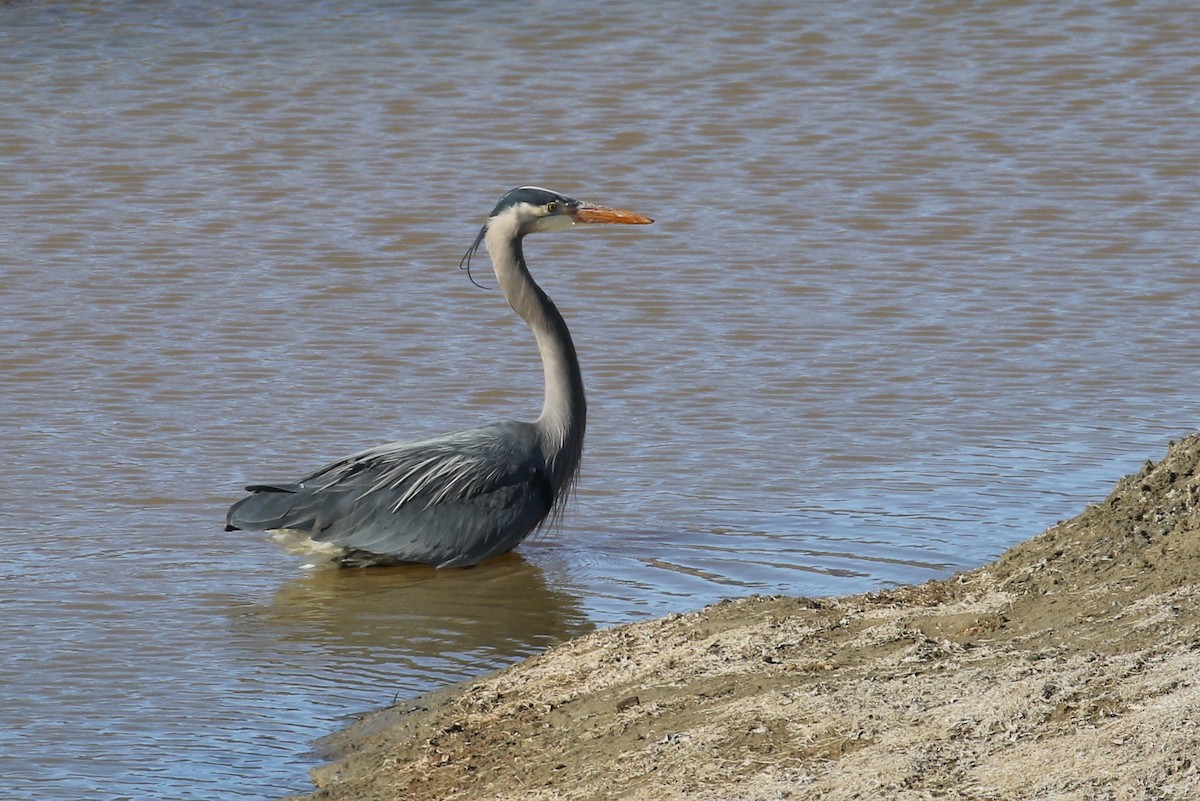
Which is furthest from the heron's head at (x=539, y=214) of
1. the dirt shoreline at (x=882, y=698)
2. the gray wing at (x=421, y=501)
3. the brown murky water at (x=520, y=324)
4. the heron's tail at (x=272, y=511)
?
the dirt shoreline at (x=882, y=698)

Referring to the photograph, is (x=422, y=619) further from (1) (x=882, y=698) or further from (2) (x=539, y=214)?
(1) (x=882, y=698)

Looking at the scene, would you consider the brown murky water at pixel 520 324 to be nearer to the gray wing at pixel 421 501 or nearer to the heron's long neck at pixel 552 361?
the gray wing at pixel 421 501

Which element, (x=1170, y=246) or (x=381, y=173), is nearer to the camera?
(x=1170, y=246)

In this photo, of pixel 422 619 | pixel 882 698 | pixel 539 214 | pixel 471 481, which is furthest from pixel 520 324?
pixel 882 698

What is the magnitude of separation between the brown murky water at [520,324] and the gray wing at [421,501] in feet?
0.63

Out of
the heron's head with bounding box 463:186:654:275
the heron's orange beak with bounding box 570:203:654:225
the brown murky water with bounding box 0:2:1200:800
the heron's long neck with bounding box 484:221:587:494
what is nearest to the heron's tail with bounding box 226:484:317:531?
the brown murky water with bounding box 0:2:1200:800

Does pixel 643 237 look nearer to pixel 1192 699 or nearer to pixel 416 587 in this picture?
pixel 416 587

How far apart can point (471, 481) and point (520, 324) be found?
10.8 ft

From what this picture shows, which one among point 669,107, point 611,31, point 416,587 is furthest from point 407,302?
point 611,31

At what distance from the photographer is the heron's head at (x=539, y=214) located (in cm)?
896

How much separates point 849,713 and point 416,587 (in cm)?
331

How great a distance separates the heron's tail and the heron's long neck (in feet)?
3.60

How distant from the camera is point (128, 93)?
17.5 meters

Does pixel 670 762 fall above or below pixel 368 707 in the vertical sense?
above
